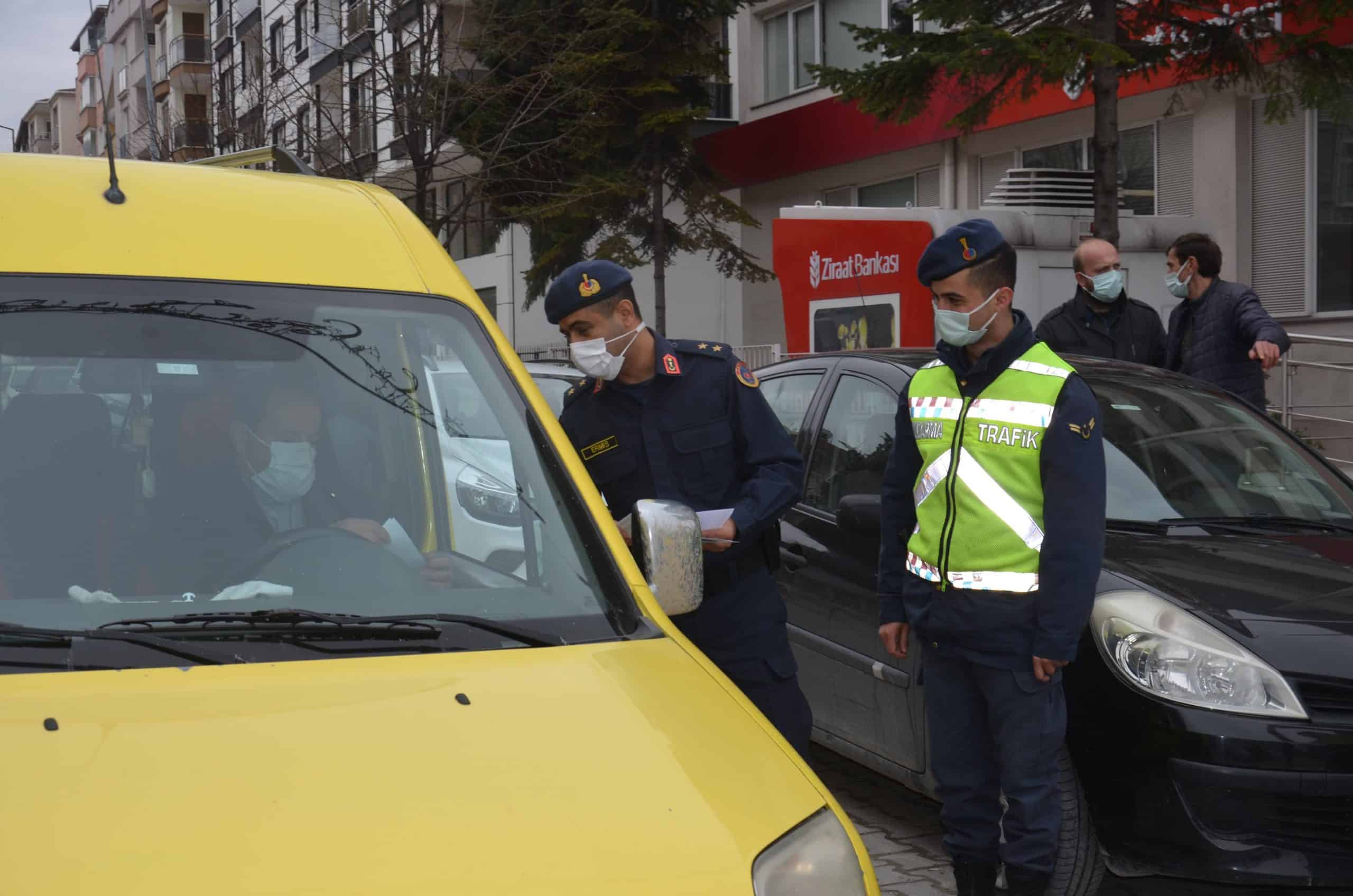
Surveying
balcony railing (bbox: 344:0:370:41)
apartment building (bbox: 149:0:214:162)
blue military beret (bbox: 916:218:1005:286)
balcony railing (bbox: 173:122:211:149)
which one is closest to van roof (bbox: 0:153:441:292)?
blue military beret (bbox: 916:218:1005:286)

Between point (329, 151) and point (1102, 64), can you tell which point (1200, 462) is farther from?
point (329, 151)

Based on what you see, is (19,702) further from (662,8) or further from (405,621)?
(662,8)

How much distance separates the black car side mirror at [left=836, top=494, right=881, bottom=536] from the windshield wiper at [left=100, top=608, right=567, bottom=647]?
2030 millimetres

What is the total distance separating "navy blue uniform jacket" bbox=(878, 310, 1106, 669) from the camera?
11.3ft

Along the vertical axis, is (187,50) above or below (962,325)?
above

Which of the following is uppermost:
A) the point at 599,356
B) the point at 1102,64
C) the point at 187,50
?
the point at 187,50

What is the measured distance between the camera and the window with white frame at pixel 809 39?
22.4 meters

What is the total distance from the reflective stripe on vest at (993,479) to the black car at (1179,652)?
50cm

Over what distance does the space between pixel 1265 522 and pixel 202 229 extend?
137 inches

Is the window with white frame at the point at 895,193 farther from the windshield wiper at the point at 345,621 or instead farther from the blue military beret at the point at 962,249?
the windshield wiper at the point at 345,621

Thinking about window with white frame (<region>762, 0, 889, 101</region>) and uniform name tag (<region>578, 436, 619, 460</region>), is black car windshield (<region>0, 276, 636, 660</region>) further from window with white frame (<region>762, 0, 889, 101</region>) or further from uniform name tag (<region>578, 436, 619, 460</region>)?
window with white frame (<region>762, 0, 889, 101</region>)

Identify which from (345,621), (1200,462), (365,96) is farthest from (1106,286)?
(365,96)

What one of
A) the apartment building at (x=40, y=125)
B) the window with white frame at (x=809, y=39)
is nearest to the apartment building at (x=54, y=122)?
the apartment building at (x=40, y=125)

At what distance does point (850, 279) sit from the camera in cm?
1132
